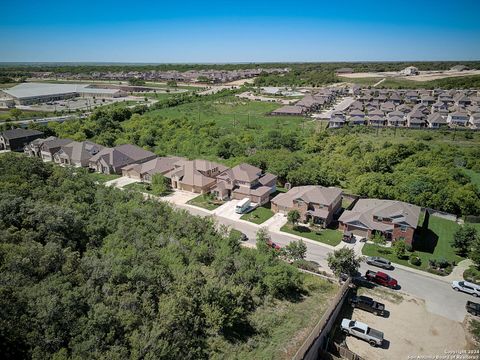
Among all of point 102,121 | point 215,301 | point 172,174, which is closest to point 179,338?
point 215,301

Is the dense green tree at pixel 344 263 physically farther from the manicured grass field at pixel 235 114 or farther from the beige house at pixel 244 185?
the manicured grass field at pixel 235 114

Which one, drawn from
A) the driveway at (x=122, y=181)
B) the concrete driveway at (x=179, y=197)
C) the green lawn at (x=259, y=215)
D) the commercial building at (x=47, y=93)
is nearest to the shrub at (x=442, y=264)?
the green lawn at (x=259, y=215)

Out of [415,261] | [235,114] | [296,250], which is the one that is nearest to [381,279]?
[415,261]

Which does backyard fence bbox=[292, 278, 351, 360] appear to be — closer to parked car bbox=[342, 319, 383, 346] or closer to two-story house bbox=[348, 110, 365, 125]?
parked car bbox=[342, 319, 383, 346]

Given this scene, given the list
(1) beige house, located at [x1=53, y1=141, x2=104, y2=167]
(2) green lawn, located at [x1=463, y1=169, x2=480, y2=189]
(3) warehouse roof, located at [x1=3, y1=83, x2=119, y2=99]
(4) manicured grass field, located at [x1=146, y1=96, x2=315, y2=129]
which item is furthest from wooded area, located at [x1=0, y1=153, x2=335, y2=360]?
(3) warehouse roof, located at [x1=3, y1=83, x2=119, y2=99]

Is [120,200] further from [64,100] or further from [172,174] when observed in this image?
[64,100]

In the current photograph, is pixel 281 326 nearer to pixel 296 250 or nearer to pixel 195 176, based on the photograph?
pixel 296 250
